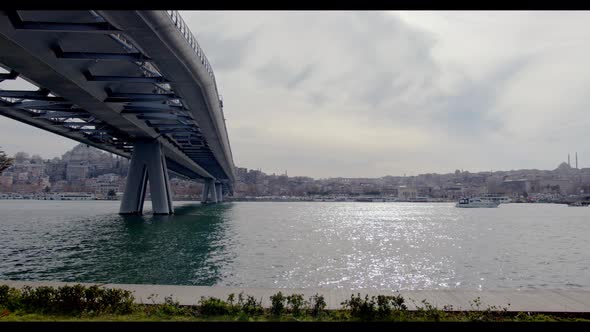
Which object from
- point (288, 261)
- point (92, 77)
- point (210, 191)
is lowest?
point (288, 261)

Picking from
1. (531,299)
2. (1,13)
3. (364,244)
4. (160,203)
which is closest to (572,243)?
(364,244)

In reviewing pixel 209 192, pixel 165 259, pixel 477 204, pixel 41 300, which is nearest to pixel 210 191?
pixel 209 192

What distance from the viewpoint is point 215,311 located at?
855 cm

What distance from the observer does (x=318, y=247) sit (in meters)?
30.9

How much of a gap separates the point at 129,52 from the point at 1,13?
8.16 meters

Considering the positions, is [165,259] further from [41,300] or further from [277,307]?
[277,307]

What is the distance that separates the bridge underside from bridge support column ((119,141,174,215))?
2.20 metres

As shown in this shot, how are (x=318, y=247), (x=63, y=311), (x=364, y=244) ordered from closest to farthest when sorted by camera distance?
(x=63, y=311) < (x=318, y=247) < (x=364, y=244)

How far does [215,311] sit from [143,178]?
5786cm

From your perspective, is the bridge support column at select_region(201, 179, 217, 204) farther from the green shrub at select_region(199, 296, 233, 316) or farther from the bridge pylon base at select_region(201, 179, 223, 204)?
the green shrub at select_region(199, 296, 233, 316)

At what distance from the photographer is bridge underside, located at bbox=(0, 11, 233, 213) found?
21.8m

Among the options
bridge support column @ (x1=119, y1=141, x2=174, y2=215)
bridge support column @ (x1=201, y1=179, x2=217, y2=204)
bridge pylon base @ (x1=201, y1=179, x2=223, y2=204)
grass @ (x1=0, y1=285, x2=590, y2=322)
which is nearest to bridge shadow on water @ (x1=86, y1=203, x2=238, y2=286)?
grass @ (x1=0, y1=285, x2=590, y2=322)
